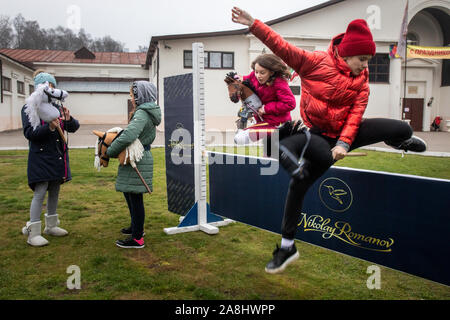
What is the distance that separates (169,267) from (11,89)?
26.7 metres

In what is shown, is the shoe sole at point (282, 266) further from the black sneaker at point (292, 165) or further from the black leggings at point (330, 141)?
the black sneaker at point (292, 165)

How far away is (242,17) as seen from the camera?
108 inches

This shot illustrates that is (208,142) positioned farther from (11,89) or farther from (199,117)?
(11,89)

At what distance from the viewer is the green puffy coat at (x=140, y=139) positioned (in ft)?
14.6

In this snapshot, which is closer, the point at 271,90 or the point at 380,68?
the point at 271,90

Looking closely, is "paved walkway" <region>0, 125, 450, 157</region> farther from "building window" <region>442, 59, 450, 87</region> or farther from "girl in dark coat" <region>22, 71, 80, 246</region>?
"girl in dark coat" <region>22, 71, 80, 246</region>

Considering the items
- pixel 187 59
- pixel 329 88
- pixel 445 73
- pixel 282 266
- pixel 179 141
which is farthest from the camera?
pixel 445 73

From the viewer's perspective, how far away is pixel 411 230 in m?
3.44

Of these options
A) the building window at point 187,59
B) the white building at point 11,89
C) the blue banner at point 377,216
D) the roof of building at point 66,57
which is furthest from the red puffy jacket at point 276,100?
the roof of building at point 66,57

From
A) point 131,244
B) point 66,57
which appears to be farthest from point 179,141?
point 66,57

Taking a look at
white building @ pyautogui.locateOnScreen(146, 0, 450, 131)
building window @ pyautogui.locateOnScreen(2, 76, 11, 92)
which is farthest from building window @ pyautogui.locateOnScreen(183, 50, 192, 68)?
building window @ pyautogui.locateOnScreen(2, 76, 11, 92)

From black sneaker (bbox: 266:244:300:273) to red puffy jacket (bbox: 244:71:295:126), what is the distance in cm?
112

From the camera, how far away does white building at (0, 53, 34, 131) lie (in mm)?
24375
